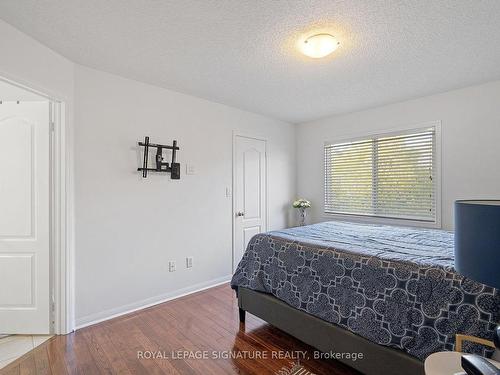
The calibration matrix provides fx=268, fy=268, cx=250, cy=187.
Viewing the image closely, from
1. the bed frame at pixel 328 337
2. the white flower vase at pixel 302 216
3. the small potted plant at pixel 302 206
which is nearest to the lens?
the bed frame at pixel 328 337

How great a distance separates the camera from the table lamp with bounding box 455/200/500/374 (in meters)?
0.74

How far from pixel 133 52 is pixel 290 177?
3.16 m

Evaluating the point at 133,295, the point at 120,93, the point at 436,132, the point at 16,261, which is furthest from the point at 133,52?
the point at 436,132

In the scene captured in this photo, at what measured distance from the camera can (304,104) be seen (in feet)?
12.0

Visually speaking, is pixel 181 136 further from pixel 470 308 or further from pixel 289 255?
pixel 470 308

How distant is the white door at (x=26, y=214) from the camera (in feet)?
7.68

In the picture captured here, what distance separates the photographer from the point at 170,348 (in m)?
2.16

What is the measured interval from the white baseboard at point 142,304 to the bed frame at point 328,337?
3.22 ft

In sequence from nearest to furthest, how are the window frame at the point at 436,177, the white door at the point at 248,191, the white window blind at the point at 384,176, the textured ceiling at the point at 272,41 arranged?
the textured ceiling at the point at 272,41
the window frame at the point at 436,177
the white window blind at the point at 384,176
the white door at the point at 248,191

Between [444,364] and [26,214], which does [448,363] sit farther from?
[26,214]

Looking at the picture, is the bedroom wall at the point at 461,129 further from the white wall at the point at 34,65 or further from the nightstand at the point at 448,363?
the white wall at the point at 34,65

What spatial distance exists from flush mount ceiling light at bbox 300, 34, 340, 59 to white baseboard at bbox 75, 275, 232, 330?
9.43 feet

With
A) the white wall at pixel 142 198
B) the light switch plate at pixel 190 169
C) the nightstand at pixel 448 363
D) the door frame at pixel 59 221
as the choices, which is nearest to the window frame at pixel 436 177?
the white wall at pixel 142 198

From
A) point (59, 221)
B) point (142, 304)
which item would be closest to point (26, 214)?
point (59, 221)
